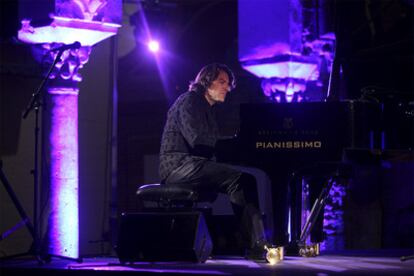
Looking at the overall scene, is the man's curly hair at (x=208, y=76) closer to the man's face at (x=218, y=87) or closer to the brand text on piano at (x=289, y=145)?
the man's face at (x=218, y=87)

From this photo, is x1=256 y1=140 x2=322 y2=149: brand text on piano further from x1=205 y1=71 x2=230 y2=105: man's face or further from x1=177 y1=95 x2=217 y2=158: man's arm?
x1=205 y1=71 x2=230 y2=105: man's face

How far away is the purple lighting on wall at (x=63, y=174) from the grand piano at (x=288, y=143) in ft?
8.01

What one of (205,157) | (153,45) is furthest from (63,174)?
(153,45)

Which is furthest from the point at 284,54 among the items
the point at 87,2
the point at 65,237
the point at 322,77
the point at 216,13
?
the point at 65,237

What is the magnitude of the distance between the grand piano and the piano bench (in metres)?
0.35

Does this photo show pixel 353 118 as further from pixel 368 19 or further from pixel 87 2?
pixel 368 19

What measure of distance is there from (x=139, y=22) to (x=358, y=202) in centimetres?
354

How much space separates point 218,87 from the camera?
20.7 ft

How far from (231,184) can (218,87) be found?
28.9 inches

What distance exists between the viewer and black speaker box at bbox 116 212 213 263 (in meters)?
5.85

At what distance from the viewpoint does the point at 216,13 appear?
1097 centimetres

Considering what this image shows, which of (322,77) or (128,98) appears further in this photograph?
(128,98)

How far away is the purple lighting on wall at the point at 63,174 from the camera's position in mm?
7949

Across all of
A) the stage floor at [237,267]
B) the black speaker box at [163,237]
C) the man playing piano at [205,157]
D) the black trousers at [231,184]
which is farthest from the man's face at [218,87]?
the stage floor at [237,267]
